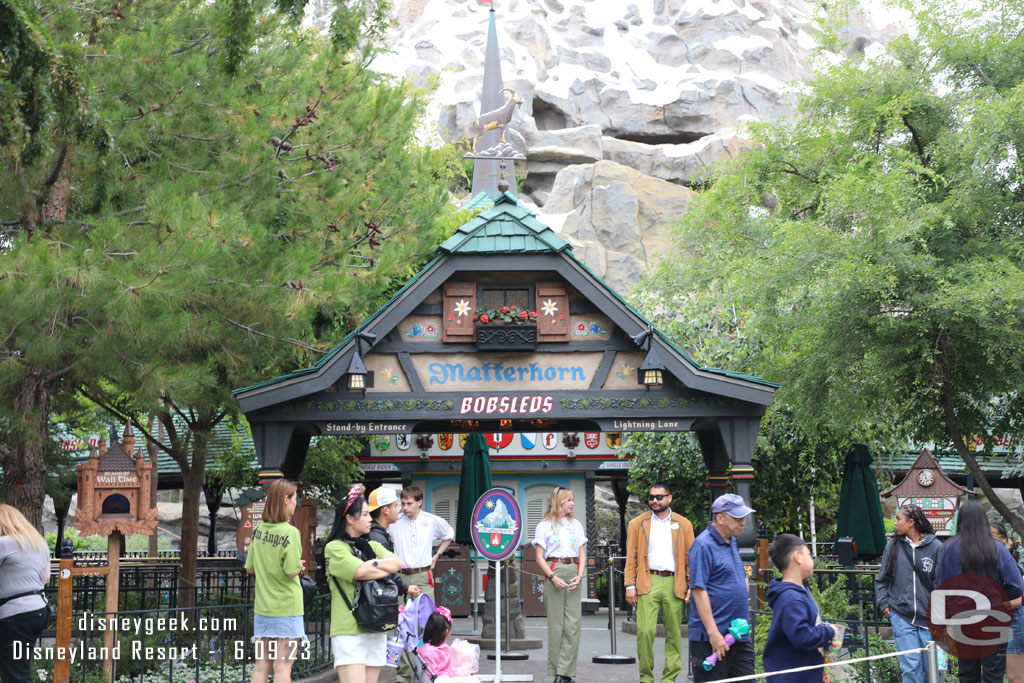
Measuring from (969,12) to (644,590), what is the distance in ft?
40.1

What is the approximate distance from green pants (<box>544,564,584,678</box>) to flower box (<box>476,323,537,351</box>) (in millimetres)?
2647

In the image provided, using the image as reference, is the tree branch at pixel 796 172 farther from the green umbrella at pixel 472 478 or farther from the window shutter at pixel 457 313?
the window shutter at pixel 457 313

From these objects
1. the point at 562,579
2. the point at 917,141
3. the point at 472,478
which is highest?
the point at 917,141

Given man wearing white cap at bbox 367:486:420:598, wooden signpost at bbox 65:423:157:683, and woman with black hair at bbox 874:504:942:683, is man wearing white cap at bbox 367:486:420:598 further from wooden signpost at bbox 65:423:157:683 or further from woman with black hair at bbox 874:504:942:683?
woman with black hair at bbox 874:504:942:683

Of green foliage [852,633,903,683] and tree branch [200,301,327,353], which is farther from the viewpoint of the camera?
tree branch [200,301,327,353]

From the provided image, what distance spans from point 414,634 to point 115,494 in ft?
12.1

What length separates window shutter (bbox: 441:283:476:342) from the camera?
1149 centimetres

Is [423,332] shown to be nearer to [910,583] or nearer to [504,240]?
[504,240]

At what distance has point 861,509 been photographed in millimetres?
14234

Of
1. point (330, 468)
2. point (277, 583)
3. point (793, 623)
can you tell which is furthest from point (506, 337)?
point (330, 468)

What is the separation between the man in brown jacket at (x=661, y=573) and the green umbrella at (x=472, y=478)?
553cm

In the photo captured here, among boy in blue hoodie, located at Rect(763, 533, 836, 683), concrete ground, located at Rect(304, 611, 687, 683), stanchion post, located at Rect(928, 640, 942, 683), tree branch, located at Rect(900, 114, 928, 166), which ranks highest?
tree branch, located at Rect(900, 114, 928, 166)

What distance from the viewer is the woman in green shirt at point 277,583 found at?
7277mm

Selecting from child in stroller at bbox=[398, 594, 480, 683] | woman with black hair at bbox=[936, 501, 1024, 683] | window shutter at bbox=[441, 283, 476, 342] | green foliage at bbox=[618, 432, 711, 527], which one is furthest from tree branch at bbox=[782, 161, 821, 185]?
child in stroller at bbox=[398, 594, 480, 683]
